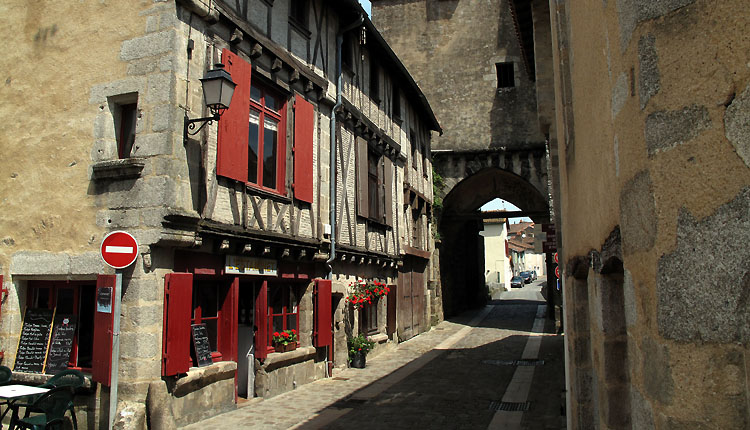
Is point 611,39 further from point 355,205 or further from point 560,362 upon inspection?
point 560,362

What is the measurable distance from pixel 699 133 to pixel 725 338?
1.70 ft

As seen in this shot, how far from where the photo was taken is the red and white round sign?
5.14m

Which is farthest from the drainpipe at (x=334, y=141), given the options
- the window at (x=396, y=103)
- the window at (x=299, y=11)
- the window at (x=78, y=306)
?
the window at (x=78, y=306)

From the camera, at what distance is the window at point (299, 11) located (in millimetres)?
9031

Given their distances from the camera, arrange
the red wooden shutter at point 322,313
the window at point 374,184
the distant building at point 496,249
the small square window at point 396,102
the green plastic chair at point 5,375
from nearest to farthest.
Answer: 1. the green plastic chair at point 5,375
2. the red wooden shutter at point 322,313
3. the window at point 374,184
4. the small square window at point 396,102
5. the distant building at point 496,249

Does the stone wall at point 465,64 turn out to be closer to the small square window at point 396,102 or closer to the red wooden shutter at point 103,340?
the small square window at point 396,102

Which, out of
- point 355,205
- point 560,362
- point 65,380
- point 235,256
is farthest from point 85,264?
point 560,362

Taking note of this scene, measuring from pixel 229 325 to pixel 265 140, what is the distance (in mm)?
2690

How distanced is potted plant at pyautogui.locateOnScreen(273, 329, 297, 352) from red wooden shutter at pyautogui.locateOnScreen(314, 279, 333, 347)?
0.71 m

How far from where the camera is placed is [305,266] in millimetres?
9148

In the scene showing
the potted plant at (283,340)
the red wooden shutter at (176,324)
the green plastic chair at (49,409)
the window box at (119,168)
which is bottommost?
the green plastic chair at (49,409)

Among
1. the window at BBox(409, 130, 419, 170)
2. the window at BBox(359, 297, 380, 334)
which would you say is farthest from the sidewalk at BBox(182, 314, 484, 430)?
the window at BBox(409, 130, 419, 170)

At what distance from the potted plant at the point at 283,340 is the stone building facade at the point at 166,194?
0.11 m

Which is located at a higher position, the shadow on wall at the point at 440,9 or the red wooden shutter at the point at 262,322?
the shadow on wall at the point at 440,9
